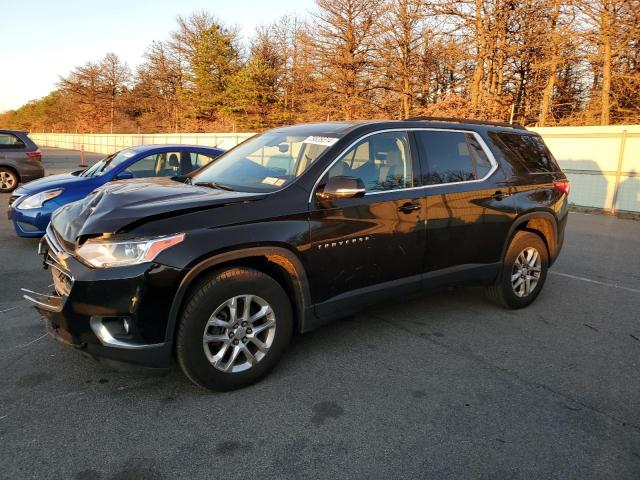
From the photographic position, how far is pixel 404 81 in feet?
84.2

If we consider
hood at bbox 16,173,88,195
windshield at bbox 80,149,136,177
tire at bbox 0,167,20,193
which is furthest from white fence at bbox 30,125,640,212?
tire at bbox 0,167,20,193

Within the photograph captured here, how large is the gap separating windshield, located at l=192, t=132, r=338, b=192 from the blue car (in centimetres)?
204

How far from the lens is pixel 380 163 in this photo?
3.77 metres

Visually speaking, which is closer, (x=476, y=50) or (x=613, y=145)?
(x=613, y=145)

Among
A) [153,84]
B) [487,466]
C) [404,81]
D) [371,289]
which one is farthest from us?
[153,84]

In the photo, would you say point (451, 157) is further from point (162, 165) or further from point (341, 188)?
point (162, 165)

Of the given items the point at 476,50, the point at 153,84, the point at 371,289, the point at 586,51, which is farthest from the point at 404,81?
the point at 153,84

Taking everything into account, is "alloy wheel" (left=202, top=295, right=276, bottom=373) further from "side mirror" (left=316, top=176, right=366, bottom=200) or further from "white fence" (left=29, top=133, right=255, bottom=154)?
"white fence" (left=29, top=133, right=255, bottom=154)

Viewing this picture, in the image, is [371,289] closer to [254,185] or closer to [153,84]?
[254,185]

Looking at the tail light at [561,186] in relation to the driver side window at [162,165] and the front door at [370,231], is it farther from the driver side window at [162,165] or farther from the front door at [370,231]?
the driver side window at [162,165]

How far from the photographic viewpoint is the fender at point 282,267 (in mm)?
2820

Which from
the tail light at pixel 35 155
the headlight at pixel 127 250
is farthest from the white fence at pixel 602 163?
the tail light at pixel 35 155

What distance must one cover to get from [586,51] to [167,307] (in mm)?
21376

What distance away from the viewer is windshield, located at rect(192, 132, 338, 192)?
3.52m
